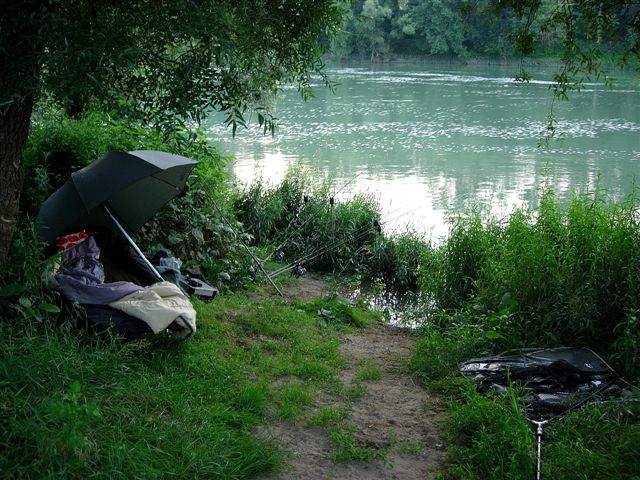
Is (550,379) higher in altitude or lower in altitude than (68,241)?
lower

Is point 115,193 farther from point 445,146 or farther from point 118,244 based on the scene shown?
point 445,146

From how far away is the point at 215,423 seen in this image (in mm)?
Result: 3564

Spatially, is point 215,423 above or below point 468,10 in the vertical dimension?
below

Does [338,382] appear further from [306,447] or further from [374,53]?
[374,53]

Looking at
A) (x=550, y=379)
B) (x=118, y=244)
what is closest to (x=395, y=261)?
(x=118, y=244)

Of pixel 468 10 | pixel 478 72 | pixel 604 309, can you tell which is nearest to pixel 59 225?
pixel 468 10

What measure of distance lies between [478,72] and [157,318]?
36648 millimetres

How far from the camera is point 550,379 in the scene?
4.25 metres

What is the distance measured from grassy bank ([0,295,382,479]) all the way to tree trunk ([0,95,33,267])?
0.57 metres

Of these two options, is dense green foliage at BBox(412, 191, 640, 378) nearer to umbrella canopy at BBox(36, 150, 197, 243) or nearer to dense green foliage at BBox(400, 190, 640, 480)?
dense green foliage at BBox(400, 190, 640, 480)

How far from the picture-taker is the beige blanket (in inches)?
159

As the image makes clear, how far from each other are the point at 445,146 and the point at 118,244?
13970mm

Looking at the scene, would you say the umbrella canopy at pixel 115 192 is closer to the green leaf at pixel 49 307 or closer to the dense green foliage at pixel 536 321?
the green leaf at pixel 49 307

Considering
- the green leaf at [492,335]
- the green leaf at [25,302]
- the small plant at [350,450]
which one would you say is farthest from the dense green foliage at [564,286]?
the green leaf at [25,302]
